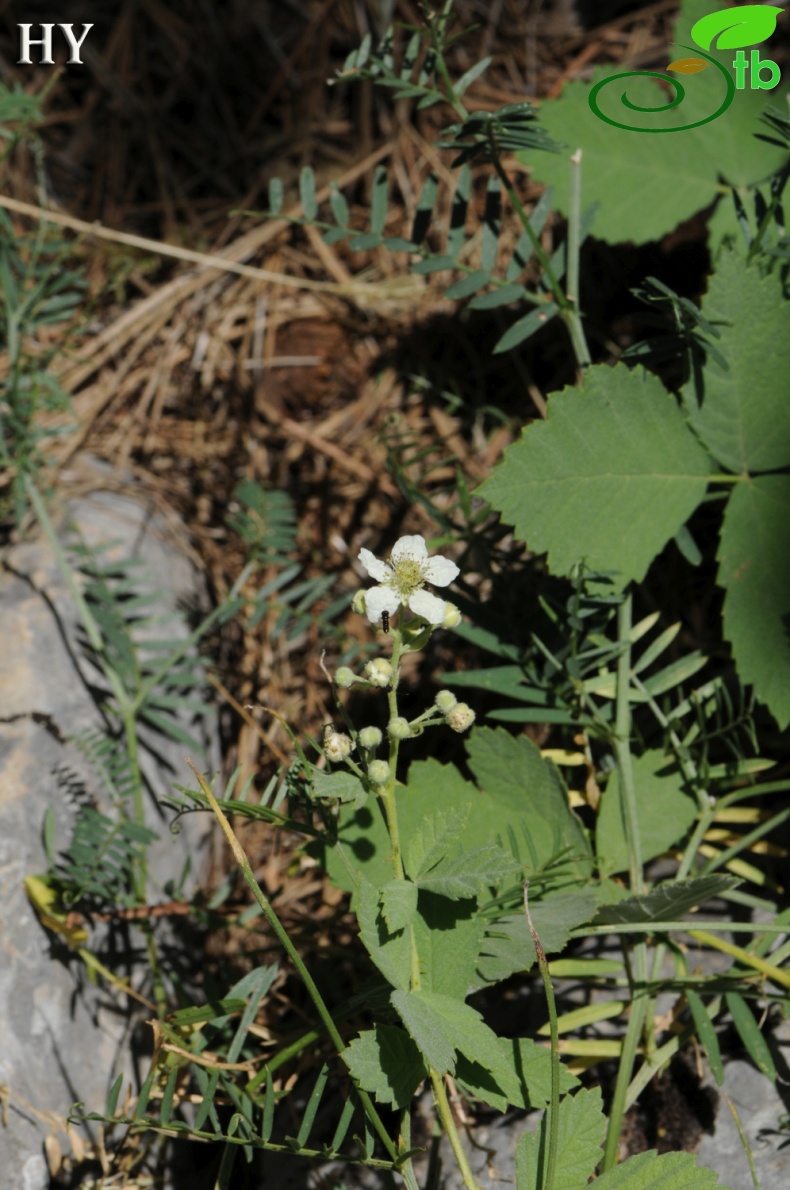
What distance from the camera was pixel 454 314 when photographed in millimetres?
2529

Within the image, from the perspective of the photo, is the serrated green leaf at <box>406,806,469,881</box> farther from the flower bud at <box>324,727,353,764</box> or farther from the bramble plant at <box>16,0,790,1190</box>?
the flower bud at <box>324,727,353,764</box>

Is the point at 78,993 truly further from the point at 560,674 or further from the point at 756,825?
the point at 756,825

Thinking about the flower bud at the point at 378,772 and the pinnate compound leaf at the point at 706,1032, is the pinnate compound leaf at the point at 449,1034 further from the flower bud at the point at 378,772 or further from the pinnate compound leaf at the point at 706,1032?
the pinnate compound leaf at the point at 706,1032

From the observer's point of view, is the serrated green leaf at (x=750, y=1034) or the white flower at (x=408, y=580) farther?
the serrated green leaf at (x=750, y=1034)

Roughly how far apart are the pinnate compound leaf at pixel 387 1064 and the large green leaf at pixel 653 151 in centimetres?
163

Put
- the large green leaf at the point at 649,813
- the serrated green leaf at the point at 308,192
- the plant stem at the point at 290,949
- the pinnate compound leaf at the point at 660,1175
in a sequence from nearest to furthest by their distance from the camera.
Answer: the plant stem at the point at 290,949, the pinnate compound leaf at the point at 660,1175, the large green leaf at the point at 649,813, the serrated green leaf at the point at 308,192

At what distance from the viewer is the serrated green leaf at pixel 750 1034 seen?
156 cm

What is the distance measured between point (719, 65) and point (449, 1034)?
6.40 ft

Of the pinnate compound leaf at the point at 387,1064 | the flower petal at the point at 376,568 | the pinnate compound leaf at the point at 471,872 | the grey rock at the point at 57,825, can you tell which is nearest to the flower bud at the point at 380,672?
the flower petal at the point at 376,568

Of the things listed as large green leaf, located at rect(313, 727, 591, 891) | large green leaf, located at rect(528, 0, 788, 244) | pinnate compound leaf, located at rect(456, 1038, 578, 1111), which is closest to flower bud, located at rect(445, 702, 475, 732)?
large green leaf, located at rect(313, 727, 591, 891)

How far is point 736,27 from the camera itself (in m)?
2.09

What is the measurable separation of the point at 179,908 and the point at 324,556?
958mm

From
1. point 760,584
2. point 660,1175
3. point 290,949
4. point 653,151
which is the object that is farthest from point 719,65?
point 660,1175

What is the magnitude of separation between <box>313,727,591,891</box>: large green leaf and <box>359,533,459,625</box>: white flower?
0.38 meters
